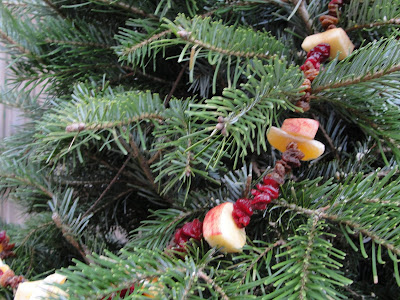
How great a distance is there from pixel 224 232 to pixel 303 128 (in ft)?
0.33

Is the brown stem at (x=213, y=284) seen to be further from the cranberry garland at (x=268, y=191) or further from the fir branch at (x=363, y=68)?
the fir branch at (x=363, y=68)

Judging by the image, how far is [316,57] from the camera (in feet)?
1.04

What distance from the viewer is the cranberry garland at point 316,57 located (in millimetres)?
291

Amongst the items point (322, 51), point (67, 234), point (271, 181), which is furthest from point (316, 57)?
point (67, 234)

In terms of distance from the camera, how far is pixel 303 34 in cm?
39

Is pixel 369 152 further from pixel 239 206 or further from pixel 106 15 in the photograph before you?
pixel 106 15

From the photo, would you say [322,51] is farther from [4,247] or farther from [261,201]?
[4,247]

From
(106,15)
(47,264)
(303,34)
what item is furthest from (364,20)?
(47,264)

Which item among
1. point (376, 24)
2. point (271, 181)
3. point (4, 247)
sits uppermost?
point (376, 24)

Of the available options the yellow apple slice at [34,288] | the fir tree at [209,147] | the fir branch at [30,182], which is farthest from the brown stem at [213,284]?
the fir branch at [30,182]

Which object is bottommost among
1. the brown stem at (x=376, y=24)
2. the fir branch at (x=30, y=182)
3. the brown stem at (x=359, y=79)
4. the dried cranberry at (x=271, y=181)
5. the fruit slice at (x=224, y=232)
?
the fir branch at (x=30, y=182)

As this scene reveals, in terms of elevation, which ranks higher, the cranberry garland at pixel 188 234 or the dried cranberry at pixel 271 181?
the dried cranberry at pixel 271 181

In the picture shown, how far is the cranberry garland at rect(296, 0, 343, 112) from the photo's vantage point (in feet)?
0.95

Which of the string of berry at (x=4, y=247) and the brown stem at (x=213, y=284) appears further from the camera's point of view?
the string of berry at (x=4, y=247)
